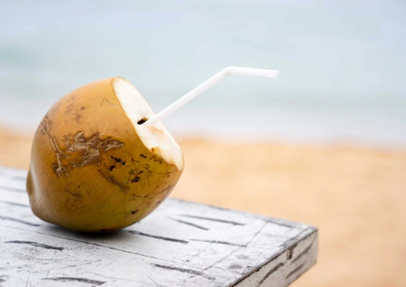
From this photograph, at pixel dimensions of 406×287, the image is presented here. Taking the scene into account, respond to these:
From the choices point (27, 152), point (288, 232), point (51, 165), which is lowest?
point (27, 152)

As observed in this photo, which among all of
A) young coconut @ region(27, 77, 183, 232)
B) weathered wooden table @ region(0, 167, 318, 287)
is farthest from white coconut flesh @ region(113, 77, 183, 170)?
weathered wooden table @ region(0, 167, 318, 287)

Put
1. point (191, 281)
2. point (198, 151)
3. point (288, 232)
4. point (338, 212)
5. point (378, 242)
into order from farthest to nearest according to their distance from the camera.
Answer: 1. point (198, 151)
2. point (338, 212)
3. point (378, 242)
4. point (288, 232)
5. point (191, 281)

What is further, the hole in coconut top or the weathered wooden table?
the hole in coconut top

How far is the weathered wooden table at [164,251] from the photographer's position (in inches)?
27.2

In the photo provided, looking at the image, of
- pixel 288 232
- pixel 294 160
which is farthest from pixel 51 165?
pixel 294 160

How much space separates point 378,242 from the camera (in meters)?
2.63

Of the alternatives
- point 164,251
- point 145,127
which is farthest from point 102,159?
point 164,251

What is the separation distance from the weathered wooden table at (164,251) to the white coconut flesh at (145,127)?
160mm

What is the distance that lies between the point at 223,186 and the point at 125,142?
2379mm

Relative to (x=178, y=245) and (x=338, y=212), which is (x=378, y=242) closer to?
(x=338, y=212)

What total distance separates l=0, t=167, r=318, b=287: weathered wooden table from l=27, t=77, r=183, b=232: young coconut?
0.06 metres

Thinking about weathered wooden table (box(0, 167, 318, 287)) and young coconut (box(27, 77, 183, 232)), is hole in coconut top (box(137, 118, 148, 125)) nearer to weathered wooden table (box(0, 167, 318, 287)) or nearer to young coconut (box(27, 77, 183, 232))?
young coconut (box(27, 77, 183, 232))

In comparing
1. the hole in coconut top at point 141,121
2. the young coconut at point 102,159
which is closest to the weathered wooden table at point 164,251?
the young coconut at point 102,159

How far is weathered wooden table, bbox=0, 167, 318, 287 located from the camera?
2.27ft
